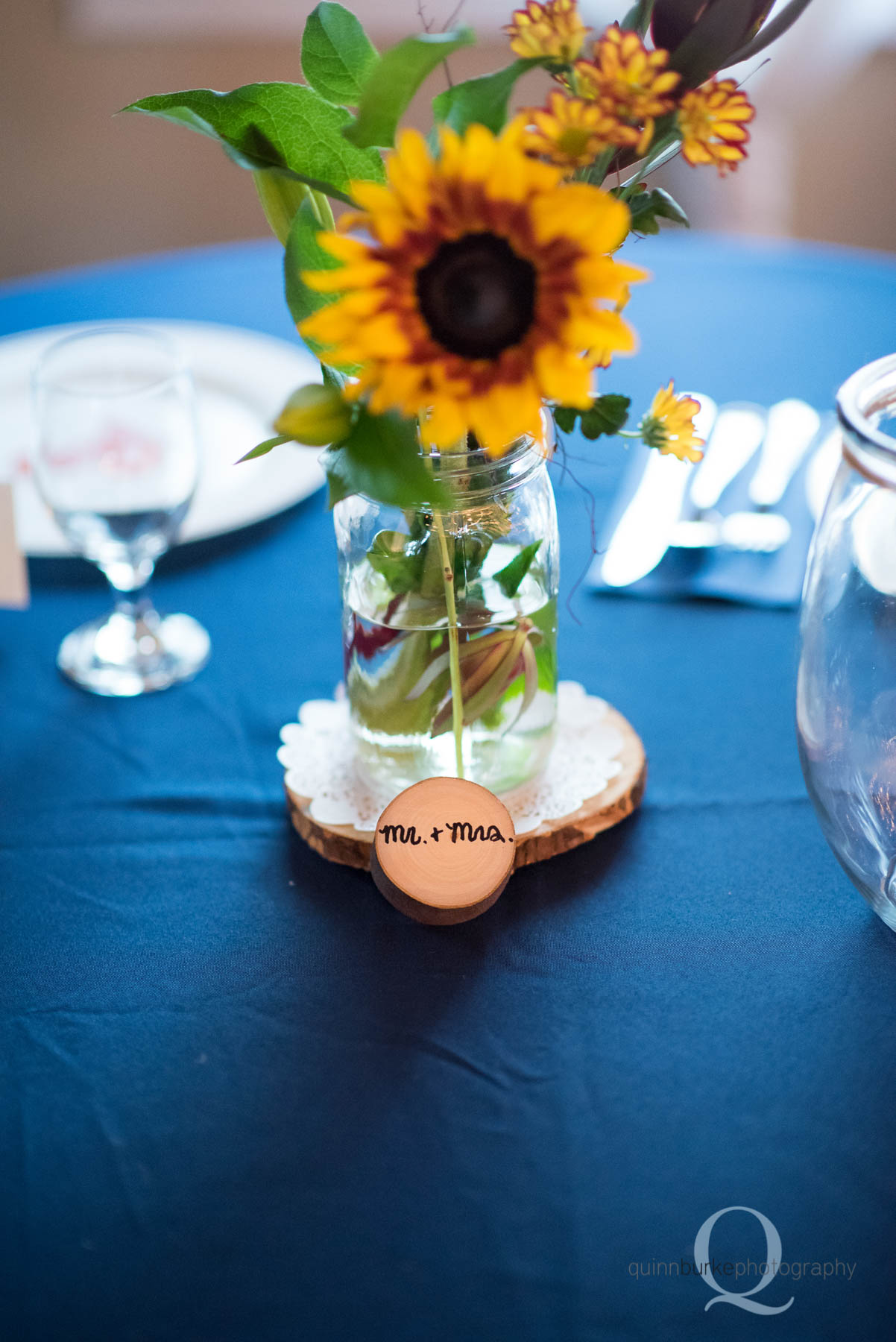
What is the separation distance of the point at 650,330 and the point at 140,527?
57cm

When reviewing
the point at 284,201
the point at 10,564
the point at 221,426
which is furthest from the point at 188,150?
the point at 284,201

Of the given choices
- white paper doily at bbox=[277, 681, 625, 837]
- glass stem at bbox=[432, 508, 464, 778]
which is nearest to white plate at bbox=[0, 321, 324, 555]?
white paper doily at bbox=[277, 681, 625, 837]

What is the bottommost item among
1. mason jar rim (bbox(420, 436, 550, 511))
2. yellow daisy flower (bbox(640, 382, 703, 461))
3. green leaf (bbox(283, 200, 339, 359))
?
mason jar rim (bbox(420, 436, 550, 511))

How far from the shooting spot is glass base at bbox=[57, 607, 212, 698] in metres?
0.74

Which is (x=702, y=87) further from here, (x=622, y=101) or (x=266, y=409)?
(x=266, y=409)

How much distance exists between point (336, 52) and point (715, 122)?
0.52 ft

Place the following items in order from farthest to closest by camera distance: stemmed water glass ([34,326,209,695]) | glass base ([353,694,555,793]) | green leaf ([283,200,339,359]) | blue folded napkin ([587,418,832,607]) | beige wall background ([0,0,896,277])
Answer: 1. beige wall background ([0,0,896,277])
2. blue folded napkin ([587,418,832,607])
3. stemmed water glass ([34,326,209,695])
4. glass base ([353,694,555,793])
5. green leaf ([283,200,339,359])

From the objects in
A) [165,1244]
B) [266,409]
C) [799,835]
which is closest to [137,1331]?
[165,1244]

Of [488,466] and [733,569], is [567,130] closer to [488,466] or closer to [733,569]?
[488,466]

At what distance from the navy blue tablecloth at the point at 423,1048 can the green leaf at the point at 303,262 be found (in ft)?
0.93

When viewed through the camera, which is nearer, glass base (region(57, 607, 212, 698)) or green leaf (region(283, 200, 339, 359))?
green leaf (region(283, 200, 339, 359))

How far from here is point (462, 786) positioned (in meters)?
0.55

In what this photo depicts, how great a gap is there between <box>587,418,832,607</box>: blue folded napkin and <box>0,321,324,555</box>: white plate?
0.26 m

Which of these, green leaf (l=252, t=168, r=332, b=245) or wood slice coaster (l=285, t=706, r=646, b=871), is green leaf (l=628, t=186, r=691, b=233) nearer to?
green leaf (l=252, t=168, r=332, b=245)
